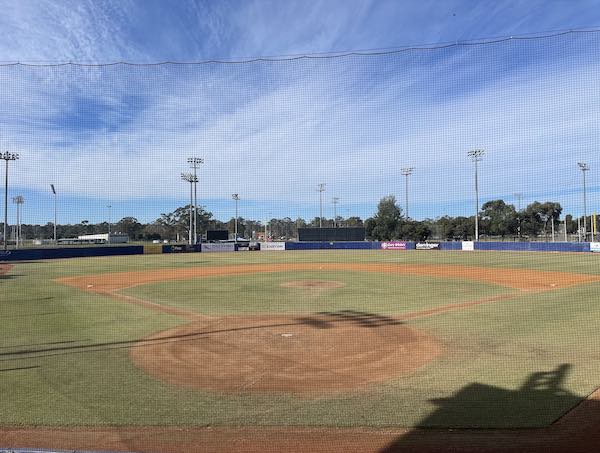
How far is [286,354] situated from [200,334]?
8.16ft

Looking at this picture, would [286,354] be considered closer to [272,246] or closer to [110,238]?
[110,238]

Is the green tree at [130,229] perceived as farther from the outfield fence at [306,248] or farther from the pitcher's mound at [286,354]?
the pitcher's mound at [286,354]

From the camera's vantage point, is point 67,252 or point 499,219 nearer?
point 67,252

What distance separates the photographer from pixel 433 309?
12.4 metres

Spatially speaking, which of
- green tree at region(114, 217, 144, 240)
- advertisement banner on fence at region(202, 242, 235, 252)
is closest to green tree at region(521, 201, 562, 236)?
advertisement banner on fence at region(202, 242, 235, 252)

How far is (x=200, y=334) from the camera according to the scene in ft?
31.0

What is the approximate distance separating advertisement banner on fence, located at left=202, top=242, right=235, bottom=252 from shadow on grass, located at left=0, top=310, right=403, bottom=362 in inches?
1667

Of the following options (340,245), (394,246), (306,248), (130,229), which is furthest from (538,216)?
(130,229)

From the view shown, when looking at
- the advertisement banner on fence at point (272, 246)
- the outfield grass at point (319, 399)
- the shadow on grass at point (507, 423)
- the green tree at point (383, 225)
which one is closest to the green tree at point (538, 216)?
the green tree at point (383, 225)

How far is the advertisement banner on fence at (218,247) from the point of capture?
52597 mm

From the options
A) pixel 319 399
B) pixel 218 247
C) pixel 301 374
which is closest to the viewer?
pixel 319 399

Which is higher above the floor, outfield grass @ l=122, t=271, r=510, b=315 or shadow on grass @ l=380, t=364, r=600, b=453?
outfield grass @ l=122, t=271, r=510, b=315

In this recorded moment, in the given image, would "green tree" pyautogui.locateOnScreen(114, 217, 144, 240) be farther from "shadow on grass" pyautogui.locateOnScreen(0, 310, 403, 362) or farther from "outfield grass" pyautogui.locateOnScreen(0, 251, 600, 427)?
"shadow on grass" pyautogui.locateOnScreen(0, 310, 403, 362)

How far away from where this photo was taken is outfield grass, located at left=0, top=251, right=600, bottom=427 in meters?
5.23
